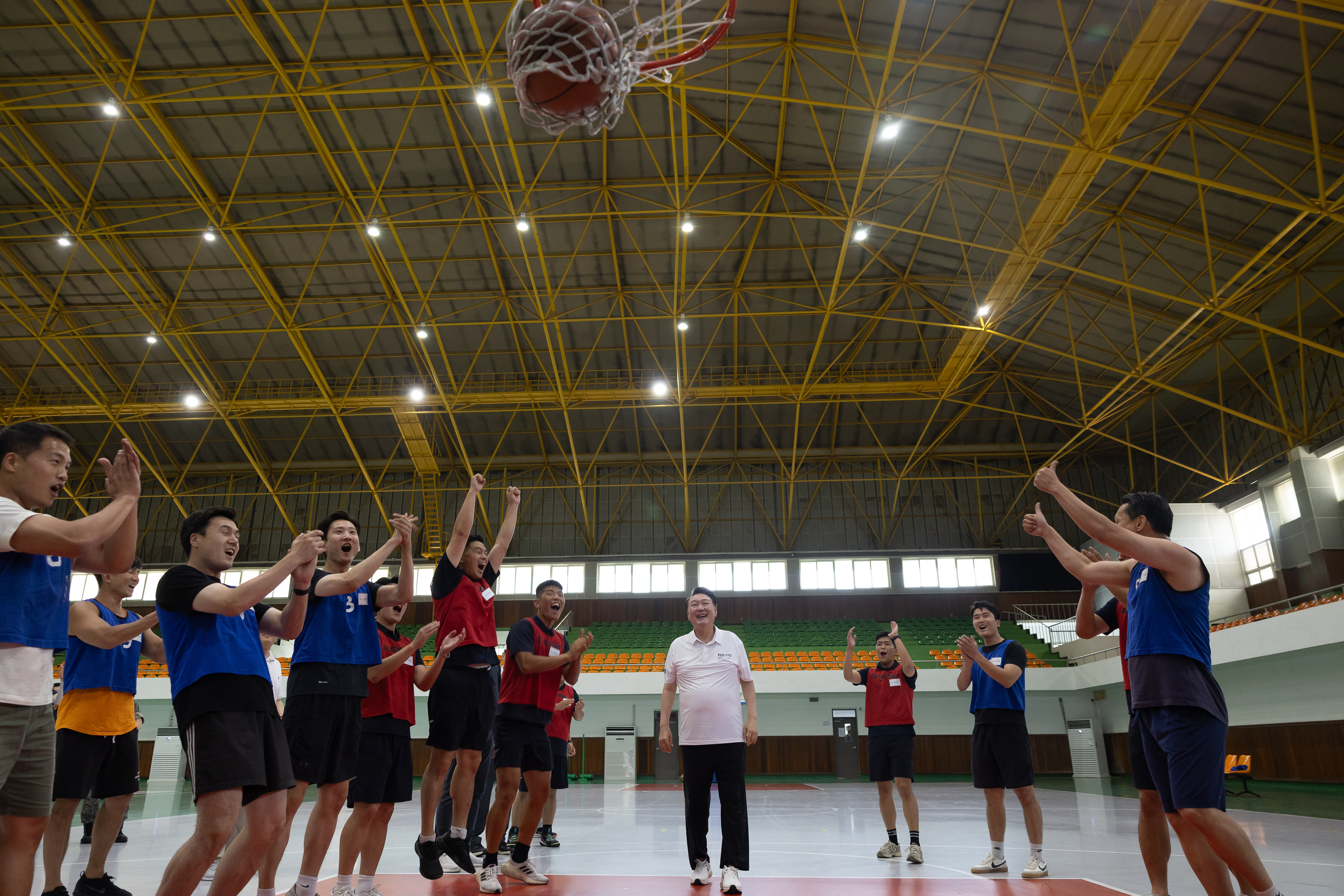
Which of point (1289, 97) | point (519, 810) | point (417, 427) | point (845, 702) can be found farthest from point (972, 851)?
point (417, 427)

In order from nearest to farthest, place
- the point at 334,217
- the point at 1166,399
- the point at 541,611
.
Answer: the point at 541,611 → the point at 334,217 → the point at 1166,399

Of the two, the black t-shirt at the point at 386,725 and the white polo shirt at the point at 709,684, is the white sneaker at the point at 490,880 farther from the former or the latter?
the white polo shirt at the point at 709,684

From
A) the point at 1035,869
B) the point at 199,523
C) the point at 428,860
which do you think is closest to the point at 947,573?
the point at 1035,869

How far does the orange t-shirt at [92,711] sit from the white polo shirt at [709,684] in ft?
12.5

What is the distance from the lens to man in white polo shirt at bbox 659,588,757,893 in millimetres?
5785

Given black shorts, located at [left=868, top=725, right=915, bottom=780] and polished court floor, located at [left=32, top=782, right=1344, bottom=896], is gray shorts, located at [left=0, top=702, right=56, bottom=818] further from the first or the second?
black shorts, located at [left=868, top=725, right=915, bottom=780]

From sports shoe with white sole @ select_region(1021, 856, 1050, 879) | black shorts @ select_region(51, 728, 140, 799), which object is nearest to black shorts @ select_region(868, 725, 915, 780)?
sports shoe with white sole @ select_region(1021, 856, 1050, 879)

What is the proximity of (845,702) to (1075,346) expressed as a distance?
13.4 metres

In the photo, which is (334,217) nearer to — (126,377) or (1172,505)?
(126,377)

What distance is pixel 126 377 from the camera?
95.6 ft

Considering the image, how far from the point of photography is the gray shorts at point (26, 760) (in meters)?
3.19

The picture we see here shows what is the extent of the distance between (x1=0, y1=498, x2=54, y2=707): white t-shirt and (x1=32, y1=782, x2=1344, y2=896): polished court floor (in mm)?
2985

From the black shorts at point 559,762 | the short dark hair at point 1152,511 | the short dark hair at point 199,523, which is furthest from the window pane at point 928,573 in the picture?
the short dark hair at point 199,523

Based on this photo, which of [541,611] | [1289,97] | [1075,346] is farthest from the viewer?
[1075,346]
